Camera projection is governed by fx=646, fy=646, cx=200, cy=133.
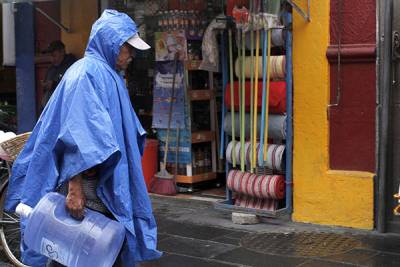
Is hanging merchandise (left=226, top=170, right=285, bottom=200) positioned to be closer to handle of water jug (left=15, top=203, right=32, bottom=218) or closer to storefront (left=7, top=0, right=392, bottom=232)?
storefront (left=7, top=0, right=392, bottom=232)

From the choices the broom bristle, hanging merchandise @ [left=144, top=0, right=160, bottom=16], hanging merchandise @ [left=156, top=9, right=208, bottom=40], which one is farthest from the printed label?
hanging merchandise @ [left=144, top=0, right=160, bottom=16]

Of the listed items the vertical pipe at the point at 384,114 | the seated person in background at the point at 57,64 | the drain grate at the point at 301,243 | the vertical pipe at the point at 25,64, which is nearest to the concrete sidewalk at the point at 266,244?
the drain grate at the point at 301,243

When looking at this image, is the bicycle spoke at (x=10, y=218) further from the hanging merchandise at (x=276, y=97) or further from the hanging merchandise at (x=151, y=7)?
the hanging merchandise at (x=151, y=7)

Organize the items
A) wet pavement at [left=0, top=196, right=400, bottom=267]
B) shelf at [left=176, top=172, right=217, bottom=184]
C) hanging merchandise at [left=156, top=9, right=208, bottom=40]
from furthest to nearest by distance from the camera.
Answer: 1. shelf at [left=176, top=172, right=217, bottom=184]
2. hanging merchandise at [left=156, top=9, right=208, bottom=40]
3. wet pavement at [left=0, top=196, right=400, bottom=267]

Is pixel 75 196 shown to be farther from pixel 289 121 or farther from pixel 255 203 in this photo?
pixel 255 203

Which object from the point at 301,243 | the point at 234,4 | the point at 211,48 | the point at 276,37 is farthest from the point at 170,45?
the point at 301,243

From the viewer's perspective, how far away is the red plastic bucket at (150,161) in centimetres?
820

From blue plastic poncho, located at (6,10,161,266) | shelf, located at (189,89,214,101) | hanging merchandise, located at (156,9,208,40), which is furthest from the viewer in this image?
shelf, located at (189,89,214,101)

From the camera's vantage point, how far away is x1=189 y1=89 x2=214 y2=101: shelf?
8.00 m

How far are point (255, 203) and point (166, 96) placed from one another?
78.2 inches

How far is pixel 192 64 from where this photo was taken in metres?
7.93

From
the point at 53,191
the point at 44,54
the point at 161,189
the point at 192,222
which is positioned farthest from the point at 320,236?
the point at 44,54

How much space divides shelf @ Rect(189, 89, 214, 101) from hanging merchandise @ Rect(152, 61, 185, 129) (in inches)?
4.4

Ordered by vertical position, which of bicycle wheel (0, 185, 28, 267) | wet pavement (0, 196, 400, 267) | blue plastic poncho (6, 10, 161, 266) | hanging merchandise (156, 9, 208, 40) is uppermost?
hanging merchandise (156, 9, 208, 40)
